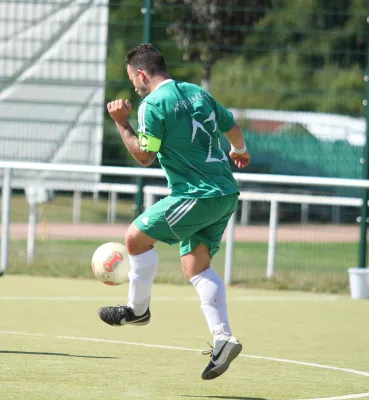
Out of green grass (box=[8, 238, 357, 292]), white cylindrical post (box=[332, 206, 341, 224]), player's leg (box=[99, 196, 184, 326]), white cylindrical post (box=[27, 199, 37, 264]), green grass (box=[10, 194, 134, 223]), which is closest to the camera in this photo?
player's leg (box=[99, 196, 184, 326])

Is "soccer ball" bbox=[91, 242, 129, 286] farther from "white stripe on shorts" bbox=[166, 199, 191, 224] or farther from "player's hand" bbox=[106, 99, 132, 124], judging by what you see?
"player's hand" bbox=[106, 99, 132, 124]

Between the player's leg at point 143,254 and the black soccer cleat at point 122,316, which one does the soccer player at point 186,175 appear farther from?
the black soccer cleat at point 122,316

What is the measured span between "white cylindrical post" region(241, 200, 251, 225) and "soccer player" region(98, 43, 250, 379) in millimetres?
8464

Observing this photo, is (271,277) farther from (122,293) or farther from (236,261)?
(122,293)

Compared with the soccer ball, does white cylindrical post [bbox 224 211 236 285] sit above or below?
below

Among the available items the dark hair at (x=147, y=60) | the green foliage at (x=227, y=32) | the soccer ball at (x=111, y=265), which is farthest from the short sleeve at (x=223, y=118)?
the green foliage at (x=227, y=32)

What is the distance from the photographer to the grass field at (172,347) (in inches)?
264

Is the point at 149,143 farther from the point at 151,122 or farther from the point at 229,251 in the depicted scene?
the point at 229,251

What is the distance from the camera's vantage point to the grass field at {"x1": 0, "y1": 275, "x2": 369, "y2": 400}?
22.0 feet

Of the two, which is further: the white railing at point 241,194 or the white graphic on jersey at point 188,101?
the white railing at point 241,194

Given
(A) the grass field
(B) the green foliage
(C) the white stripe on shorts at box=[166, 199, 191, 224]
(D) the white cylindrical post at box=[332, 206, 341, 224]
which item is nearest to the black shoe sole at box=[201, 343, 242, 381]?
(A) the grass field

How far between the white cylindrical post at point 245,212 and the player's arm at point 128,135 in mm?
8714

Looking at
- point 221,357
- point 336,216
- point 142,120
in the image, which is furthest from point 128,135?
point 336,216

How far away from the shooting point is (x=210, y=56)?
1684cm
